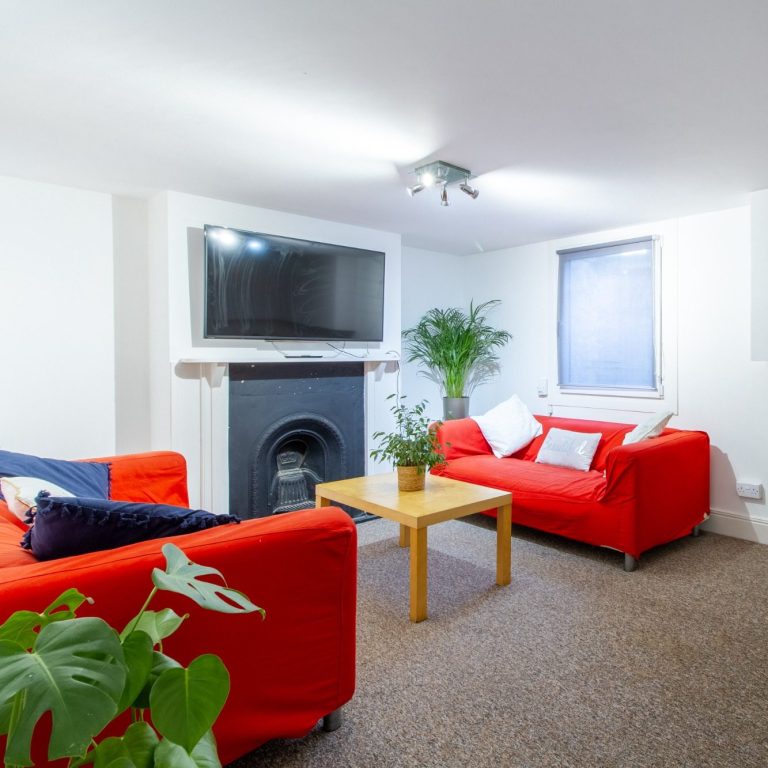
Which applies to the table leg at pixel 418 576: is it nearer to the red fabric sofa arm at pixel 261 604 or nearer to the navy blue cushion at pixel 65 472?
the red fabric sofa arm at pixel 261 604

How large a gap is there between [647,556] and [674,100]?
2503 millimetres

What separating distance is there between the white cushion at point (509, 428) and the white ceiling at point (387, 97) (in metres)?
1.69

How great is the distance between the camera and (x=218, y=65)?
1913 millimetres

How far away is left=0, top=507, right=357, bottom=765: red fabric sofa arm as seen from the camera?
1230 millimetres

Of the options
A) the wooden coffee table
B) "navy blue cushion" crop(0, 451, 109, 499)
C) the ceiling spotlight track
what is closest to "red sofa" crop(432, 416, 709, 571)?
the wooden coffee table

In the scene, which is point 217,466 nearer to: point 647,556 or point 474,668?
point 474,668

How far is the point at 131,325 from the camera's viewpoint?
3574 mm

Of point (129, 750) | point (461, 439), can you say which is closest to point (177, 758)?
point (129, 750)

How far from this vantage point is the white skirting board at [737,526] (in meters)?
3.54

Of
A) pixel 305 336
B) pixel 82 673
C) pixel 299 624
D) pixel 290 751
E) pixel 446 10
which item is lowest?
pixel 290 751

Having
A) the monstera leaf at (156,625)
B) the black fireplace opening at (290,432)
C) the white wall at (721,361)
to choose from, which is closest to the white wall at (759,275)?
the white wall at (721,361)

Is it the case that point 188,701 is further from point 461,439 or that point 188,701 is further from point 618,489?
point 461,439

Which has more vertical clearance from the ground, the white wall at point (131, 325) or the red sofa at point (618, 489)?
the white wall at point (131, 325)

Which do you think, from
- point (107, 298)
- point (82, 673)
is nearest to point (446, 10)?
point (82, 673)
